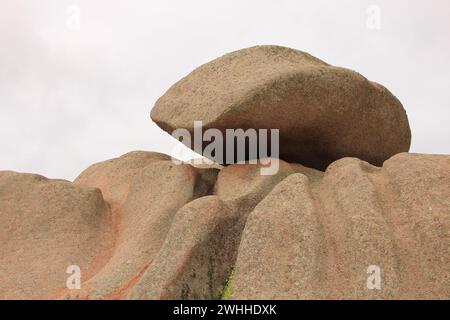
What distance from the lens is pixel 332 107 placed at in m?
10.8

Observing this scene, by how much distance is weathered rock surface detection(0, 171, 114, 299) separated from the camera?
9.75 meters

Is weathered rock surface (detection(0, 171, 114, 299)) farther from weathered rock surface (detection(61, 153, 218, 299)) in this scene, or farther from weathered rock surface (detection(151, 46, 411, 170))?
weathered rock surface (detection(151, 46, 411, 170))

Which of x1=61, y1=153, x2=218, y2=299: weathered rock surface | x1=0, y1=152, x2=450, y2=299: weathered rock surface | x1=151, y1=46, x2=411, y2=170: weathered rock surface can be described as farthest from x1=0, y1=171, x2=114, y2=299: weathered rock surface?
x1=151, y1=46, x2=411, y2=170: weathered rock surface

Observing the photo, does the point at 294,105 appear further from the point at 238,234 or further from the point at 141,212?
the point at 141,212

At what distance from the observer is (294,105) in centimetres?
1049

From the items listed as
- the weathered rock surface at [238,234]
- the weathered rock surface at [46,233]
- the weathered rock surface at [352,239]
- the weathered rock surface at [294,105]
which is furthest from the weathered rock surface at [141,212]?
the weathered rock surface at [352,239]

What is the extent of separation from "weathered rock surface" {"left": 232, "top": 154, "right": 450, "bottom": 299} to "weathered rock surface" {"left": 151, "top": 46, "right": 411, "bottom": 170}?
167 cm

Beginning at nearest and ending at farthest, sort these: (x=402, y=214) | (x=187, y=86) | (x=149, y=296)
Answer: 1. (x=149, y=296)
2. (x=402, y=214)
3. (x=187, y=86)

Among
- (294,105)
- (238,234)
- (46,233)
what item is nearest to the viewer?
(238,234)

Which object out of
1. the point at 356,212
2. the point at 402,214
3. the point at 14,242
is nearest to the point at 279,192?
the point at 356,212

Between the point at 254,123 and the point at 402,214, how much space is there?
2.98 meters

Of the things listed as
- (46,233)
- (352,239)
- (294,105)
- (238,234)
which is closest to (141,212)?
(46,233)

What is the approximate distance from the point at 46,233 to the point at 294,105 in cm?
452
